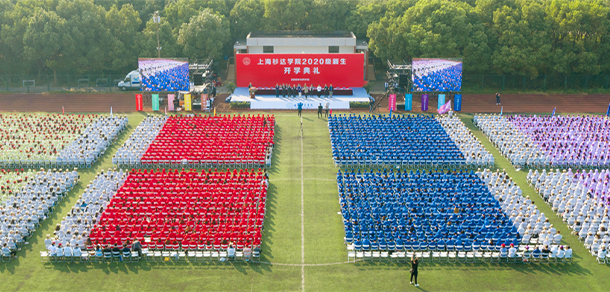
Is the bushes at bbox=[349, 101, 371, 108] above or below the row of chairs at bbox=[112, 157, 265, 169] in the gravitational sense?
above

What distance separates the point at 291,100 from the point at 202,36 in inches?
597

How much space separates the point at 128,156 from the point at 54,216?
8553mm

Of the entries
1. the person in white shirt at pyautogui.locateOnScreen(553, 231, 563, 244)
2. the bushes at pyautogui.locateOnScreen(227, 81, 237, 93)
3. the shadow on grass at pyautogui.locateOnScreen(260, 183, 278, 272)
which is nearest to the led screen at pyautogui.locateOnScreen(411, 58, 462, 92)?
the bushes at pyautogui.locateOnScreen(227, 81, 237, 93)

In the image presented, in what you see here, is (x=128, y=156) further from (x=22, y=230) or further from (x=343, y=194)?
(x=343, y=194)

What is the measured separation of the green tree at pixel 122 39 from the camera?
65.2 m

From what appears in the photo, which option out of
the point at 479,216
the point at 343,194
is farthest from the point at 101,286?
the point at 479,216

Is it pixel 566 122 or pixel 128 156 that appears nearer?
pixel 128 156

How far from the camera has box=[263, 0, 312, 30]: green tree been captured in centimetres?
7244

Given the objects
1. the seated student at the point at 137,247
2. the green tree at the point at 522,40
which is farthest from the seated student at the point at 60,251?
the green tree at the point at 522,40

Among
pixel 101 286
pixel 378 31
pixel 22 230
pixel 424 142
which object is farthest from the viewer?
pixel 378 31

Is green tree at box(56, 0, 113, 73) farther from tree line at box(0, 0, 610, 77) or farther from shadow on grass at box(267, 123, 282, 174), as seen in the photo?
shadow on grass at box(267, 123, 282, 174)

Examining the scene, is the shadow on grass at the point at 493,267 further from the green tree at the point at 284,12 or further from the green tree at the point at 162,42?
the green tree at the point at 284,12

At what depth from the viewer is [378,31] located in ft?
212

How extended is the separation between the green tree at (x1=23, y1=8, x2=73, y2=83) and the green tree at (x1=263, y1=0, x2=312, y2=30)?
23400mm
